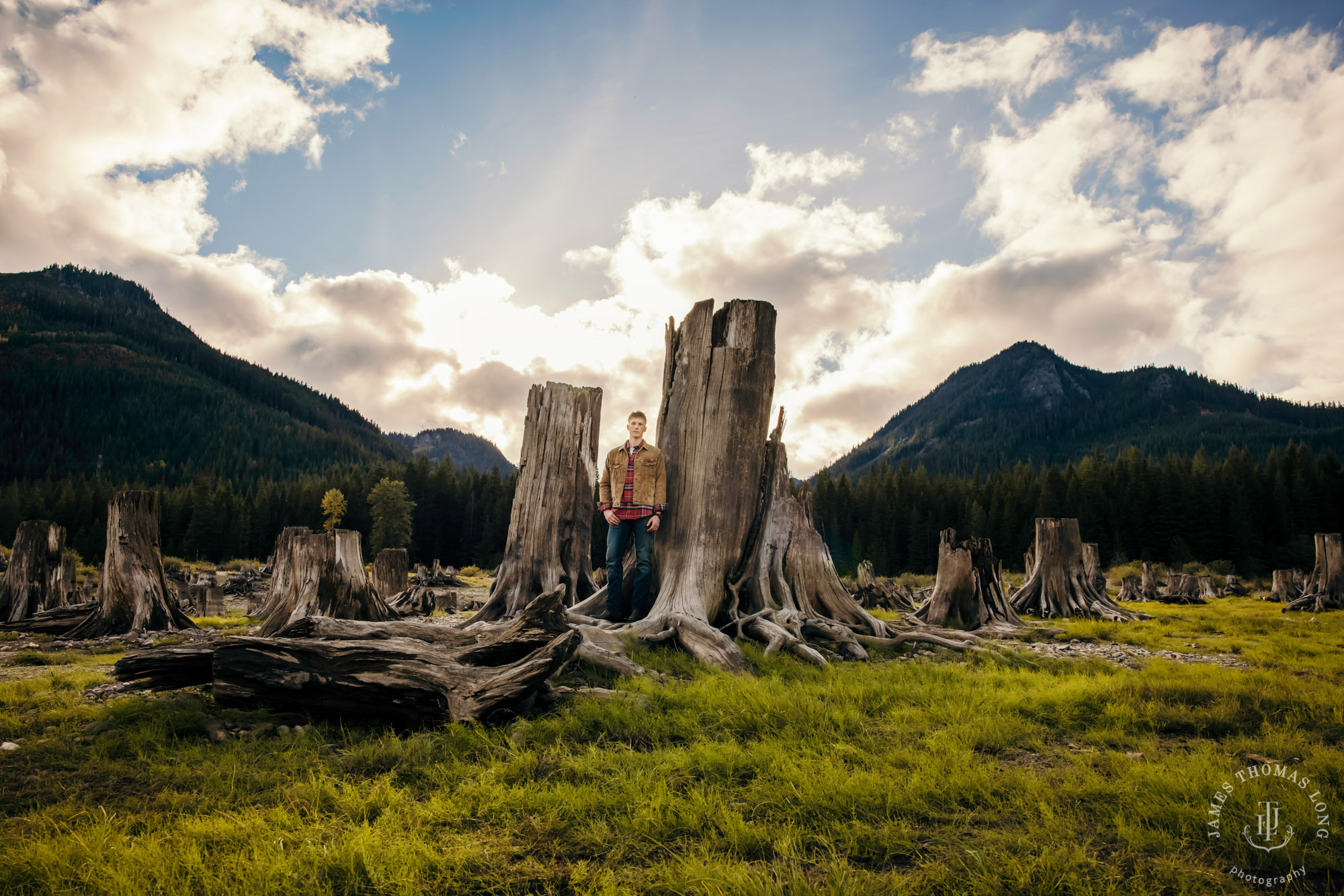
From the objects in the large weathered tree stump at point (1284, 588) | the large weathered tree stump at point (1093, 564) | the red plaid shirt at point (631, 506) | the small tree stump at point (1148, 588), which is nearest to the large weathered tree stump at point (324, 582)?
the red plaid shirt at point (631, 506)

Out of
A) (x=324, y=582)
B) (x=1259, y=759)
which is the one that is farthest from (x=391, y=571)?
(x=1259, y=759)

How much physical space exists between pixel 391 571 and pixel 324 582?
6830 millimetres

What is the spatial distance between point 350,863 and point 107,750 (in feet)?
9.02

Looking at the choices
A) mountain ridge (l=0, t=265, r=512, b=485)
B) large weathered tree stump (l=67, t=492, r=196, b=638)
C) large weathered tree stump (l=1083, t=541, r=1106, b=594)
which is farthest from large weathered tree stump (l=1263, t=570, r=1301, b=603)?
mountain ridge (l=0, t=265, r=512, b=485)

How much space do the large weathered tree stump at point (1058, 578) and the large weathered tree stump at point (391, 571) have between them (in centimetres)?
1562

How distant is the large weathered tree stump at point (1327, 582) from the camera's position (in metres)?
15.9

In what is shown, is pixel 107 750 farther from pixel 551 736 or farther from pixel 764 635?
pixel 764 635

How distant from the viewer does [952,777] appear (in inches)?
143

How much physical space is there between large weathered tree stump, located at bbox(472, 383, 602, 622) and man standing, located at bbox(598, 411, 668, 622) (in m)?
1.74

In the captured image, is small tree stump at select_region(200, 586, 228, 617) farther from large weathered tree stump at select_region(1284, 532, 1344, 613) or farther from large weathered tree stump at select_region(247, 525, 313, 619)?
large weathered tree stump at select_region(1284, 532, 1344, 613)

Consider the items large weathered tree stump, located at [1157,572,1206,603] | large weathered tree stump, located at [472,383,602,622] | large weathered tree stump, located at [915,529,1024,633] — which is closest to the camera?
large weathered tree stump, located at [472,383,602,622]

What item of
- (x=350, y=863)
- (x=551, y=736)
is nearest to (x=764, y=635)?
(x=551, y=736)

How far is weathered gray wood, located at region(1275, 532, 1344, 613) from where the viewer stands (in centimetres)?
1588

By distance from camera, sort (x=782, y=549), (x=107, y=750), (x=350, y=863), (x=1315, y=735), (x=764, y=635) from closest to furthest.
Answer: (x=350, y=863)
(x=107, y=750)
(x=1315, y=735)
(x=764, y=635)
(x=782, y=549)
